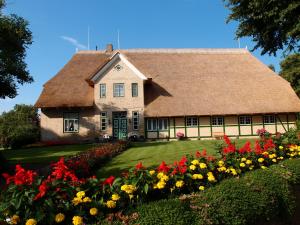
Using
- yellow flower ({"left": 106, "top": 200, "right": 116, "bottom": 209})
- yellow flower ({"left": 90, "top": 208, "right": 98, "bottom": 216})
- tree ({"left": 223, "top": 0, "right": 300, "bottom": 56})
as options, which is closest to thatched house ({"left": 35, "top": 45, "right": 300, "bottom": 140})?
tree ({"left": 223, "top": 0, "right": 300, "bottom": 56})

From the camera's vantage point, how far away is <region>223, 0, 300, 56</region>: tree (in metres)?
13.6

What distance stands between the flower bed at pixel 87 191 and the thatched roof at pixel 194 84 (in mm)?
20136

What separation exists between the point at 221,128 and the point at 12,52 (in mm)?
18882

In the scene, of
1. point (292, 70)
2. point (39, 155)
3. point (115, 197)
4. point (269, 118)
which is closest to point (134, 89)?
point (39, 155)

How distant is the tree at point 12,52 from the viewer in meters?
15.6

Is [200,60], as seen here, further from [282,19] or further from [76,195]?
[76,195]

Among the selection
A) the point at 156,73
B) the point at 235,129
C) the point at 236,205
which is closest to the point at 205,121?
the point at 235,129

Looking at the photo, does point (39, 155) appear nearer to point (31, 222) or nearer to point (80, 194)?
point (80, 194)

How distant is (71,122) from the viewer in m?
26.1

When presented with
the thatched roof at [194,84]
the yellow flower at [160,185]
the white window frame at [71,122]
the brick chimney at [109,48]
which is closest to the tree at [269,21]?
the thatched roof at [194,84]

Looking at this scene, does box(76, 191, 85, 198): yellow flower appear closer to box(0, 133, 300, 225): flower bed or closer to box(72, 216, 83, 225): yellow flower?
box(0, 133, 300, 225): flower bed

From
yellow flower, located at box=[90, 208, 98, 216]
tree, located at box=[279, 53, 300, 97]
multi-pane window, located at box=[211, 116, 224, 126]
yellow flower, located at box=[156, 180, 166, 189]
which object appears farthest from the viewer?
tree, located at box=[279, 53, 300, 97]

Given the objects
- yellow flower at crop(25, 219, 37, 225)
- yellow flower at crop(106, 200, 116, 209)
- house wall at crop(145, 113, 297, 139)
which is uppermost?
house wall at crop(145, 113, 297, 139)

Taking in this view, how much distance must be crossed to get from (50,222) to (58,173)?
0.95 metres
